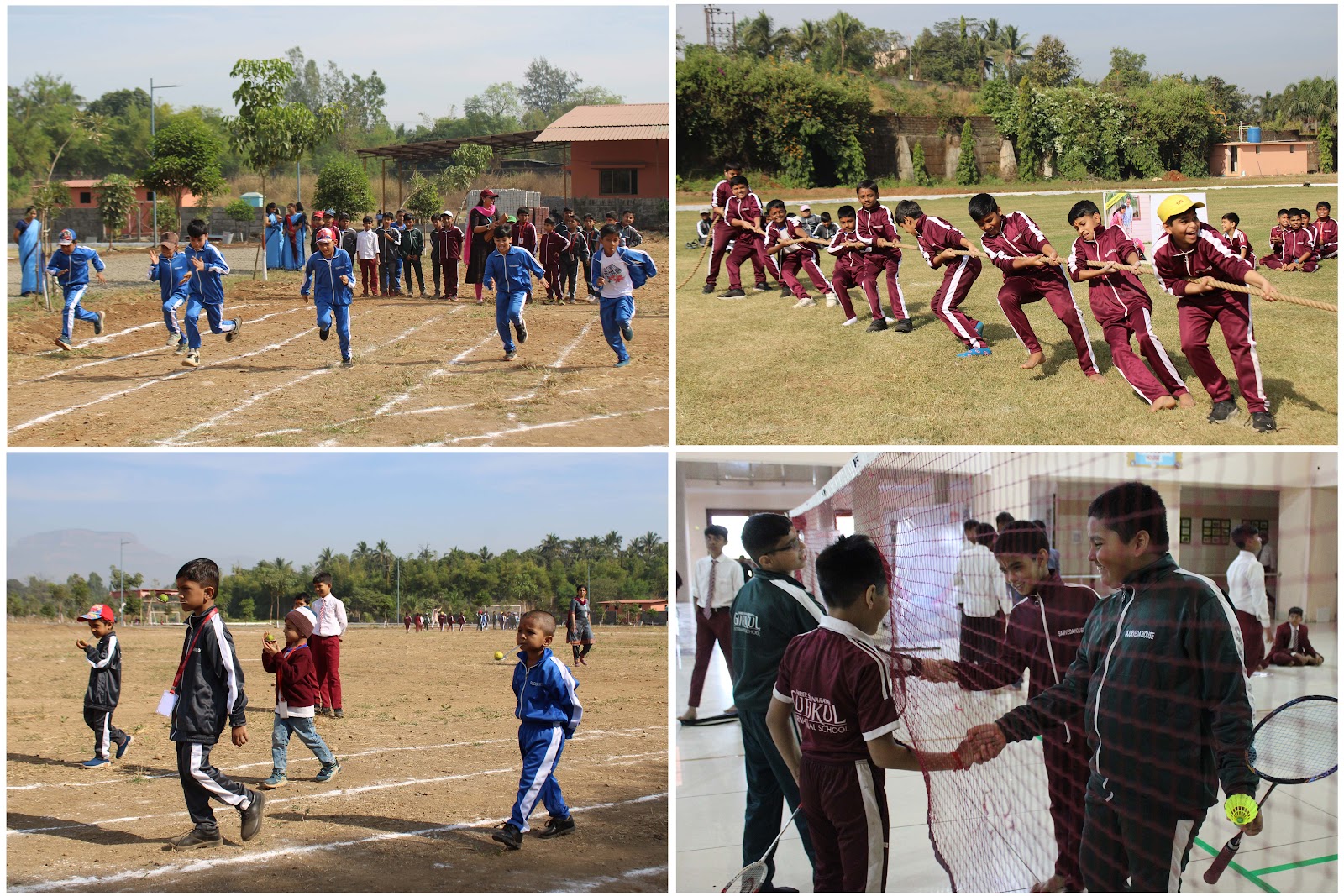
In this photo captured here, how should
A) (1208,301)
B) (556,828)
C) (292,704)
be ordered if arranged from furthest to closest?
(1208,301) < (292,704) < (556,828)

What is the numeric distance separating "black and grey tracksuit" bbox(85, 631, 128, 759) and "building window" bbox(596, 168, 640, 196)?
63.3 feet

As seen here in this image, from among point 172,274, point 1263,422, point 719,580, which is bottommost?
point 719,580

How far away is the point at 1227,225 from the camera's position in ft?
36.4

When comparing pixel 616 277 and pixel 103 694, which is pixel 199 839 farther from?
pixel 616 277

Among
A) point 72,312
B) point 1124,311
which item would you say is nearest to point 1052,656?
point 1124,311

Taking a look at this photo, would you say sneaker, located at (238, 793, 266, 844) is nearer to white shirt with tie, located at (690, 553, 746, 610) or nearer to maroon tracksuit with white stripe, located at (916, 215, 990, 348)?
white shirt with tie, located at (690, 553, 746, 610)

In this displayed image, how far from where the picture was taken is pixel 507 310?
9.90m

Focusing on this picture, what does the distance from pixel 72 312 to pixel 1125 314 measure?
425 inches

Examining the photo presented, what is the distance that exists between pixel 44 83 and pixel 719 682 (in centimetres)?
2892

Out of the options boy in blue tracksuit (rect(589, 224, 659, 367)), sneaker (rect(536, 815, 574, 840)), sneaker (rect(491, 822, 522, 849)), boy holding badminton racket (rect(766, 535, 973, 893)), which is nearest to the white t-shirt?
boy in blue tracksuit (rect(589, 224, 659, 367))

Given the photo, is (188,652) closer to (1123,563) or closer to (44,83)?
(1123,563)

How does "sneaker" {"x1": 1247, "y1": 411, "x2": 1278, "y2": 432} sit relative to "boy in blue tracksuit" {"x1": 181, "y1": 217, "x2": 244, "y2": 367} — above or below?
below

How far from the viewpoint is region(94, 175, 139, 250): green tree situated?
2866cm

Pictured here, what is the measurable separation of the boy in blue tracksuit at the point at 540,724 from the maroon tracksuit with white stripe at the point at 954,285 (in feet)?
15.4
